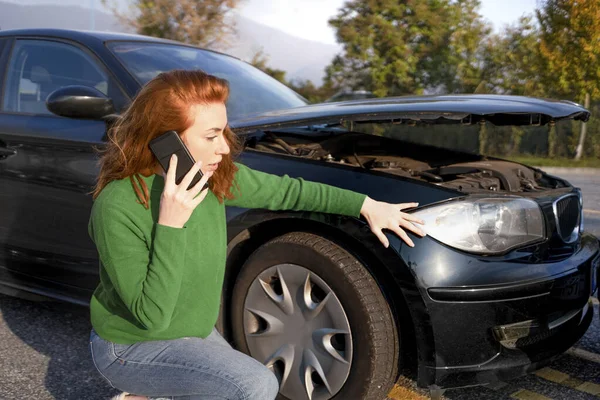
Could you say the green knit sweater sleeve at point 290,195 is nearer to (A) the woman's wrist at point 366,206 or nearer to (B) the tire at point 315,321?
(A) the woman's wrist at point 366,206

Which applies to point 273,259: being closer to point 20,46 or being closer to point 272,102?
point 272,102

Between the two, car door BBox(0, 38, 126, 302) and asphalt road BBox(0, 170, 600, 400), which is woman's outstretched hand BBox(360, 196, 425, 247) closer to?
asphalt road BBox(0, 170, 600, 400)

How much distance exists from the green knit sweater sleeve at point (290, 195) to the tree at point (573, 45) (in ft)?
55.4

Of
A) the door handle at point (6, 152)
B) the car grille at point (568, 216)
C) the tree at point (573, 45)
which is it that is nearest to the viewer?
the car grille at point (568, 216)

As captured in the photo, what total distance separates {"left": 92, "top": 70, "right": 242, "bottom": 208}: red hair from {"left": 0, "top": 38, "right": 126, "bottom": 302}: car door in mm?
1320

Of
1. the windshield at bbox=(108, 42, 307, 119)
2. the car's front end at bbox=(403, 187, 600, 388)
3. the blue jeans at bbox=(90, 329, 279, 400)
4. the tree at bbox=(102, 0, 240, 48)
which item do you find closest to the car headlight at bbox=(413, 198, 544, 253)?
the car's front end at bbox=(403, 187, 600, 388)

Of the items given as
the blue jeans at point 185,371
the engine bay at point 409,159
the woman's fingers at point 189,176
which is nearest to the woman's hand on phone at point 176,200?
the woman's fingers at point 189,176

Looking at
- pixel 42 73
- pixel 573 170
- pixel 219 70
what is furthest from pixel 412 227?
pixel 573 170

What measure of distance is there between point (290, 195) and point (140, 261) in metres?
0.66

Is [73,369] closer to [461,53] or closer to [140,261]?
[140,261]

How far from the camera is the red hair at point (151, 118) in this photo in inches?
72.2

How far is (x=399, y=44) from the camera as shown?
1111 inches

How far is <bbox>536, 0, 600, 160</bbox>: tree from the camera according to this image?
1719cm

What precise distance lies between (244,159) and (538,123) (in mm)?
1230
